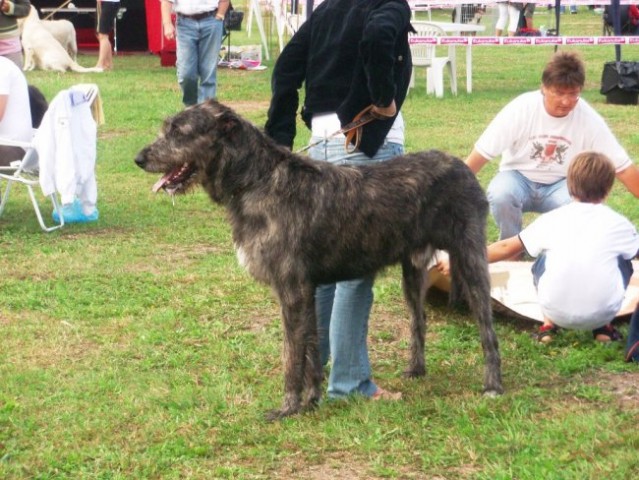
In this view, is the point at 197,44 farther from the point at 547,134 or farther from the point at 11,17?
the point at 547,134

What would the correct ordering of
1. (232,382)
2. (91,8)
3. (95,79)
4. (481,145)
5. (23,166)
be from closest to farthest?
(232,382) < (481,145) < (23,166) < (95,79) < (91,8)

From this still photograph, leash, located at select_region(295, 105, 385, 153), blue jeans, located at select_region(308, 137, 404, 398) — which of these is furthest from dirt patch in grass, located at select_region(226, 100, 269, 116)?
leash, located at select_region(295, 105, 385, 153)

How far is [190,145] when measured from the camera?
5004 mm

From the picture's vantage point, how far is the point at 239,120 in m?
→ 5.09

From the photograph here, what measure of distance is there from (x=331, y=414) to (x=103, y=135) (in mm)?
9369

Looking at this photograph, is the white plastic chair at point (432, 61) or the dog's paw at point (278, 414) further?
the white plastic chair at point (432, 61)

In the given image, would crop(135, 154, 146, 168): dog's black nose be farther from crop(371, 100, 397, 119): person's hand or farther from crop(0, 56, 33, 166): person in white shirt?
crop(0, 56, 33, 166): person in white shirt

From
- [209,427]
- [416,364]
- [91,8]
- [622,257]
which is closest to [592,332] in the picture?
[622,257]

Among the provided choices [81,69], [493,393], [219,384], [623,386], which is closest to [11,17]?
[219,384]

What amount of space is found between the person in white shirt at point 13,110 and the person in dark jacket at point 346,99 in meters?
4.16

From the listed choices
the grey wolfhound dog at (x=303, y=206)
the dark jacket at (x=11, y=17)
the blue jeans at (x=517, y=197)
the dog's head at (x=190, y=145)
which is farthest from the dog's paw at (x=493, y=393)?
the dark jacket at (x=11, y=17)

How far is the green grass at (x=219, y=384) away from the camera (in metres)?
4.73

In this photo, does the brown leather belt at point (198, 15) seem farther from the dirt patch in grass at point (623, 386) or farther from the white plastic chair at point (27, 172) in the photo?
the dirt patch in grass at point (623, 386)

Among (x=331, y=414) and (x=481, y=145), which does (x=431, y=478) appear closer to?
(x=331, y=414)
